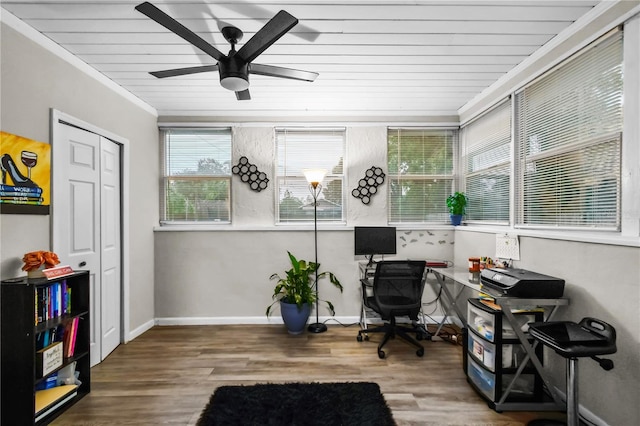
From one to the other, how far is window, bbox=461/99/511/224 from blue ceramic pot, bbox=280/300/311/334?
222 cm

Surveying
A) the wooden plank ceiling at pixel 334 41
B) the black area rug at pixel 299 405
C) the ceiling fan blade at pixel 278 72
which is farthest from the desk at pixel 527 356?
the ceiling fan blade at pixel 278 72

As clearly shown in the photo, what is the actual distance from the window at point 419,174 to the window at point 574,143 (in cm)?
118

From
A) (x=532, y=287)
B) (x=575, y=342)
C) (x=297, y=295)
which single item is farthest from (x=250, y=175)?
(x=575, y=342)

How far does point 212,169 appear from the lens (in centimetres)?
390

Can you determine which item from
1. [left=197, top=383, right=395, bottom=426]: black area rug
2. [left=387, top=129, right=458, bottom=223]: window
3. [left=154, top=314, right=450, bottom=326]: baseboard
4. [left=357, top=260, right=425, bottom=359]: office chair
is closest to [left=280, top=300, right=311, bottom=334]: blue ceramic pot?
[left=154, top=314, right=450, bottom=326]: baseboard

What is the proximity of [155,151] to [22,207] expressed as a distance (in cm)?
189

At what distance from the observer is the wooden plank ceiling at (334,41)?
1937 millimetres

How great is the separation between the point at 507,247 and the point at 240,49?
2662 mm

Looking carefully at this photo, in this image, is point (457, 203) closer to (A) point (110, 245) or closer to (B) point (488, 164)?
(B) point (488, 164)

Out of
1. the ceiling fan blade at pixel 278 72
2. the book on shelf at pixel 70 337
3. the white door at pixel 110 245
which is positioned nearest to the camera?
the ceiling fan blade at pixel 278 72

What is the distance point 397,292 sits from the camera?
3.10m

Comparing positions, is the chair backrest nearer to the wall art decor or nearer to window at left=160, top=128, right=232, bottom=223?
the wall art decor

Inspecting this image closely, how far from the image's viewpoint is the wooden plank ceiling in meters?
1.94

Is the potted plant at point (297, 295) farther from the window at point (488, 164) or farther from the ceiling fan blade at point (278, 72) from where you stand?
the ceiling fan blade at point (278, 72)
